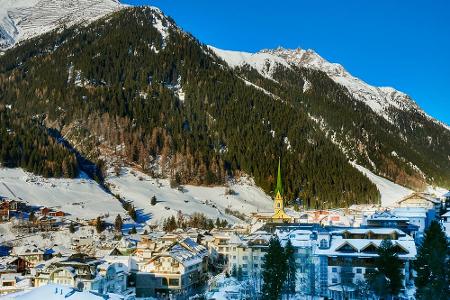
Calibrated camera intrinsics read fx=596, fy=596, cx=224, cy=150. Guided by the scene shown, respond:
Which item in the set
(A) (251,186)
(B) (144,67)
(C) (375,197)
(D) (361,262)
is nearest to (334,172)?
(C) (375,197)

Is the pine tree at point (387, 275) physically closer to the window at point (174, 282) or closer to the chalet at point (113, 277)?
the window at point (174, 282)

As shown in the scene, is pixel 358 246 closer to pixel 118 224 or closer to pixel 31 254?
pixel 31 254

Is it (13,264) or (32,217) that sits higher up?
(32,217)

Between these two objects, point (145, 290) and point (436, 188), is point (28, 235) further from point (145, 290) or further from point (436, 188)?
point (436, 188)

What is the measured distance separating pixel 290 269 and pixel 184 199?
3014 inches

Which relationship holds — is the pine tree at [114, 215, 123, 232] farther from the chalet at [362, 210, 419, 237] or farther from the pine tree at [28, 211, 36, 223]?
the chalet at [362, 210, 419, 237]

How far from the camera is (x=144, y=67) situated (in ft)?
632

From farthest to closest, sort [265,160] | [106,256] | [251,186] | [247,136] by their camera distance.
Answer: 1. [247,136]
2. [265,160]
3. [251,186]
4. [106,256]

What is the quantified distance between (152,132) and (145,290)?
96481 mm

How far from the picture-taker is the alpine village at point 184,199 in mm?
59281

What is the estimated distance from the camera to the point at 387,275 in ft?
172

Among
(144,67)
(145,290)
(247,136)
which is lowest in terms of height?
(145,290)

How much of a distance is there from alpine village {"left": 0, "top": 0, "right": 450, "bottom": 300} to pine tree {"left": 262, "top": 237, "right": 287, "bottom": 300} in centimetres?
13

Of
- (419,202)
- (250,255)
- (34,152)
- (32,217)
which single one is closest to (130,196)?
(34,152)
